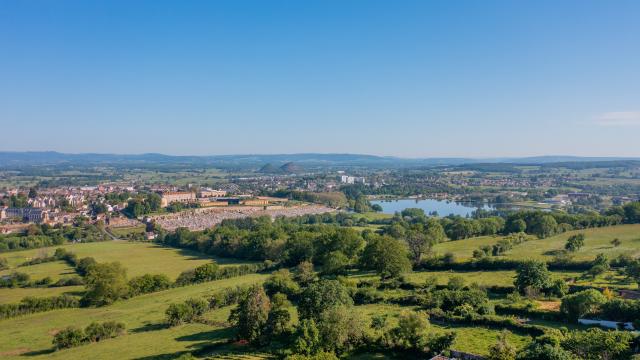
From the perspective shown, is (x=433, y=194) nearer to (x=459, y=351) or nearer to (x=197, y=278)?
(x=197, y=278)

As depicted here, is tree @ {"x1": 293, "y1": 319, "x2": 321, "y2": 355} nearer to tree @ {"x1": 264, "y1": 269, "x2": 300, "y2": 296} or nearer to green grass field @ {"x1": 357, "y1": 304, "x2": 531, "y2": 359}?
green grass field @ {"x1": 357, "y1": 304, "x2": 531, "y2": 359}

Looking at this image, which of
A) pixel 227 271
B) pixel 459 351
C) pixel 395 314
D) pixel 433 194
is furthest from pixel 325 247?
pixel 433 194

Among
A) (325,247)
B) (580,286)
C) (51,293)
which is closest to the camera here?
(580,286)

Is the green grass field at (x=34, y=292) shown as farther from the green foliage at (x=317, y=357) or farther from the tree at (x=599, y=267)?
the tree at (x=599, y=267)

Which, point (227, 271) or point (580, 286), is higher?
point (580, 286)

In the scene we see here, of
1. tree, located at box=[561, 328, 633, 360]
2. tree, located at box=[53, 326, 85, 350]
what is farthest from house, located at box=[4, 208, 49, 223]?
tree, located at box=[561, 328, 633, 360]

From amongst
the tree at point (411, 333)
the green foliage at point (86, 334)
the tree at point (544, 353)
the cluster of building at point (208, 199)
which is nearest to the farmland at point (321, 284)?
the tree at point (411, 333)

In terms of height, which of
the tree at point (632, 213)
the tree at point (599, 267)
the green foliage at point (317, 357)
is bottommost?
the green foliage at point (317, 357)
